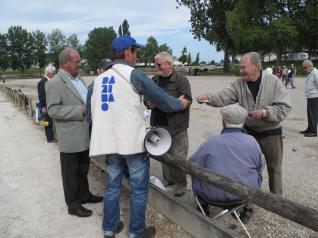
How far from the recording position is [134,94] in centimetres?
341

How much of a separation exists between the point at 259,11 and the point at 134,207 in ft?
146

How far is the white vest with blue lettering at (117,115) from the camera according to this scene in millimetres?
3385

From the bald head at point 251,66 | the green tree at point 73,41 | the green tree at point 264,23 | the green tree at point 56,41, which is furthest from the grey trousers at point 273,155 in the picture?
the green tree at point 73,41

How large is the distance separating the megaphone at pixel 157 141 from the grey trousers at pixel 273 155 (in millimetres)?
1356

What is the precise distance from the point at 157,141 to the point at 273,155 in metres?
1.60

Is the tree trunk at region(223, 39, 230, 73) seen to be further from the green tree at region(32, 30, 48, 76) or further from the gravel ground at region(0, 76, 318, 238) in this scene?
the green tree at region(32, 30, 48, 76)

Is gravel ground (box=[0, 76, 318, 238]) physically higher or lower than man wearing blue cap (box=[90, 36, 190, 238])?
lower

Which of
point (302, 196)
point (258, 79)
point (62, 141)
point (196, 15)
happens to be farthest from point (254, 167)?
point (196, 15)

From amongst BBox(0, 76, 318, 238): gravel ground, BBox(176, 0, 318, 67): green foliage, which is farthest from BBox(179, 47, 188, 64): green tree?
BBox(0, 76, 318, 238): gravel ground

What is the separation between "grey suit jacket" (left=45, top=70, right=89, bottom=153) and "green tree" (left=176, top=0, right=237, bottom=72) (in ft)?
173

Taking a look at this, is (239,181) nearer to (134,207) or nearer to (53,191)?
(134,207)

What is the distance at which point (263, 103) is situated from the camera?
14.0ft

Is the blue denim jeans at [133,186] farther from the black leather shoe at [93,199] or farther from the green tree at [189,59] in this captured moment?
the green tree at [189,59]

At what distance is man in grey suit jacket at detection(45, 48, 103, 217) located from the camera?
427 centimetres
